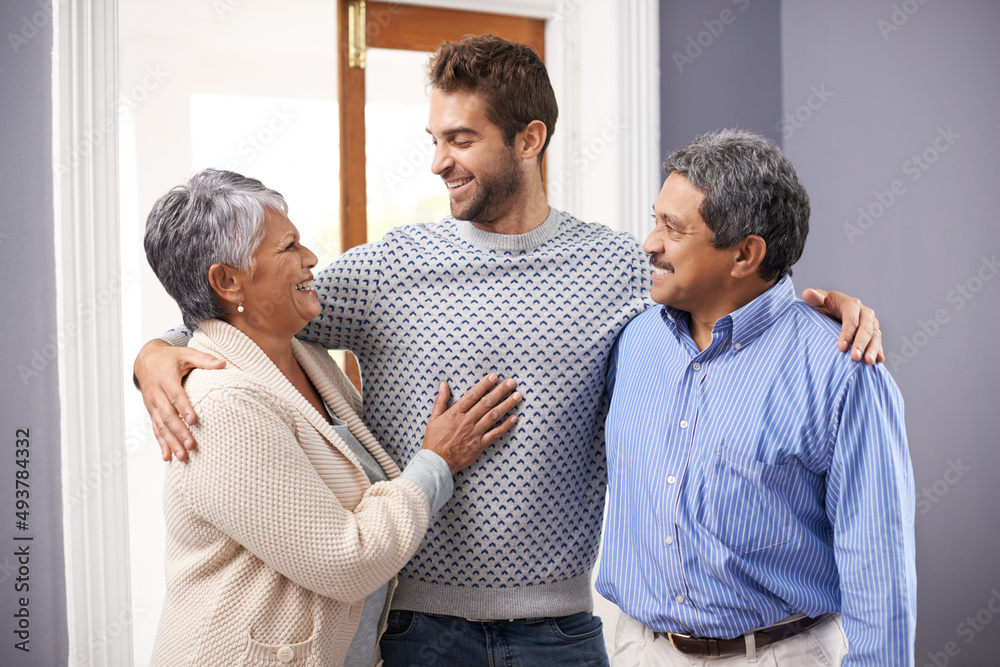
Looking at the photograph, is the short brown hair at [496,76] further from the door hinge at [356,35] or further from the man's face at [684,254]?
the door hinge at [356,35]

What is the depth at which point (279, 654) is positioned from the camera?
118 centimetres

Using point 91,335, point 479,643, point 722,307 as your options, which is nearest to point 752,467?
point 722,307

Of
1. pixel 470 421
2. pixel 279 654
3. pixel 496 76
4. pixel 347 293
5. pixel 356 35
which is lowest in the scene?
pixel 279 654

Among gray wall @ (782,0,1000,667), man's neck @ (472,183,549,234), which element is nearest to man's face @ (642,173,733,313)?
man's neck @ (472,183,549,234)

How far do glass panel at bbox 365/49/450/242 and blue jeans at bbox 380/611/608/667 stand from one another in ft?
4.94

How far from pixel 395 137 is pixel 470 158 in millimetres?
1238

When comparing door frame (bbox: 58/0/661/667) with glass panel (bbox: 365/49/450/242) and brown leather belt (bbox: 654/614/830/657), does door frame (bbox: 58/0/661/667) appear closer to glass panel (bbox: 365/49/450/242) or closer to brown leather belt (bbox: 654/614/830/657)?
glass panel (bbox: 365/49/450/242)

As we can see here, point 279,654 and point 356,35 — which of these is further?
point 356,35

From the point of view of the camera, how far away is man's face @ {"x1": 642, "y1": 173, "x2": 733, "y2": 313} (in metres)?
1.26

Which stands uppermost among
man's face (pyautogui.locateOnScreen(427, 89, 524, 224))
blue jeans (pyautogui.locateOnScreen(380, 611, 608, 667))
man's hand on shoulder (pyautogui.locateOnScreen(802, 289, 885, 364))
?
man's face (pyautogui.locateOnScreen(427, 89, 524, 224))

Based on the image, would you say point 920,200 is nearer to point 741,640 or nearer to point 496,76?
point 496,76

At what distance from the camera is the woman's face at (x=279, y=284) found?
1.31m

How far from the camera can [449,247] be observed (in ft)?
5.03

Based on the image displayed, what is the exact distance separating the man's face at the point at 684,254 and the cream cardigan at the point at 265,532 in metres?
0.54
